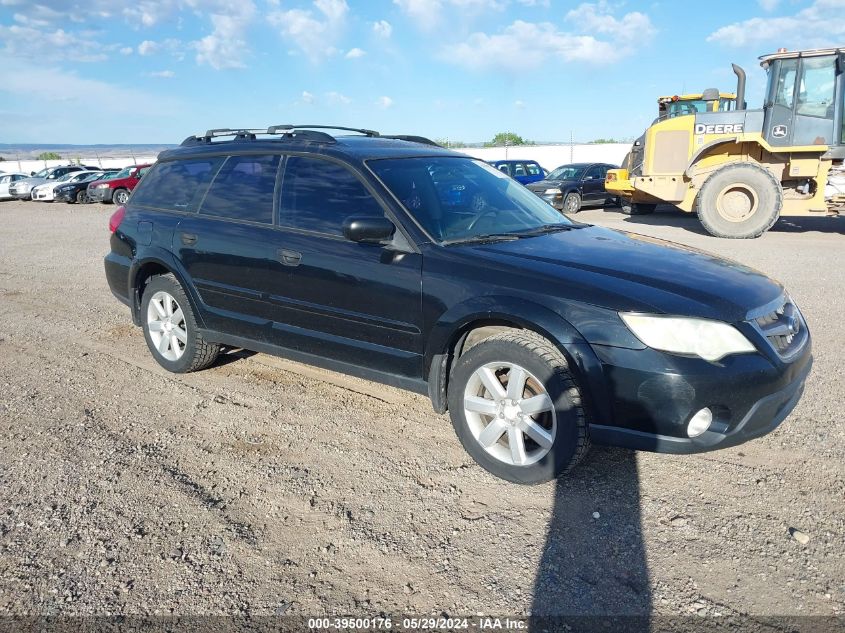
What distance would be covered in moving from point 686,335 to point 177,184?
12.6 feet

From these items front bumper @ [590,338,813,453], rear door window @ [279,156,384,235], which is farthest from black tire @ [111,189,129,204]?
front bumper @ [590,338,813,453]

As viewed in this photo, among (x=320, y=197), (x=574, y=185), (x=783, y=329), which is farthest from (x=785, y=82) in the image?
(x=320, y=197)

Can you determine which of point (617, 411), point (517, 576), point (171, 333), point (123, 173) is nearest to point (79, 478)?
point (171, 333)

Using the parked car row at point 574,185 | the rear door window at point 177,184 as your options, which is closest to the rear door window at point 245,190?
the rear door window at point 177,184

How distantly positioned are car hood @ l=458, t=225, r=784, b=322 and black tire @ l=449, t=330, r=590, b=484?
0.98 feet

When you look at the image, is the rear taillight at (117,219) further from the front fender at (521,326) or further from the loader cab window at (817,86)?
the loader cab window at (817,86)

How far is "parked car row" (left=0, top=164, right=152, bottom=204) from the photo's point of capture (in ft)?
82.9

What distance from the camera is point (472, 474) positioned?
3.43 m

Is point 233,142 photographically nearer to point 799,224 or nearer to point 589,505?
point 589,505

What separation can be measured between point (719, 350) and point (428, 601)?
169cm

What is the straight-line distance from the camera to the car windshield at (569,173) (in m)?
19.2

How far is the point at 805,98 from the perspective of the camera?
1184 centimetres

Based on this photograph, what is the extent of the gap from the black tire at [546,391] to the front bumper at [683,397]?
134 mm

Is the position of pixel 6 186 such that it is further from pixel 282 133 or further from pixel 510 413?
pixel 510 413
